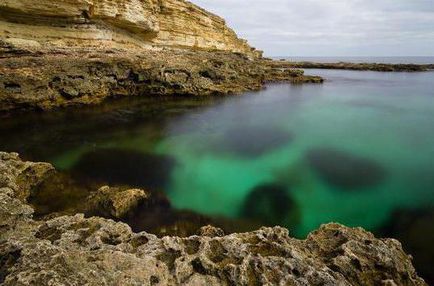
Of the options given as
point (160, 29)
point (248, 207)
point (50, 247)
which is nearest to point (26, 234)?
point (50, 247)

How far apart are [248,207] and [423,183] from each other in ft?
19.9

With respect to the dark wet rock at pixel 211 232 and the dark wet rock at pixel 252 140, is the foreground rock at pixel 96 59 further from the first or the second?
the dark wet rock at pixel 211 232

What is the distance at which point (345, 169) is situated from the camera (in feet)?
36.2

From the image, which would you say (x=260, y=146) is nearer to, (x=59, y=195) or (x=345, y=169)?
(x=345, y=169)

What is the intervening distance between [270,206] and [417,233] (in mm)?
3573

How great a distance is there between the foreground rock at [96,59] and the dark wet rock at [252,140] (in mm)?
11078

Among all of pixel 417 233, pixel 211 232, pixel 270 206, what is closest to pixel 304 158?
pixel 270 206

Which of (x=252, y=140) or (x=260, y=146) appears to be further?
(x=252, y=140)

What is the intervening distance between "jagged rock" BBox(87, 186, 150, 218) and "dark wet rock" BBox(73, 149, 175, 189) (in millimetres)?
1250

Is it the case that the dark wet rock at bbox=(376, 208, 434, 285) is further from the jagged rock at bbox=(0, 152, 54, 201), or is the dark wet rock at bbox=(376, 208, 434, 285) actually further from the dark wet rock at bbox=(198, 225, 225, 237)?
the jagged rock at bbox=(0, 152, 54, 201)

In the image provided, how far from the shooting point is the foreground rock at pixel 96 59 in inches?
728

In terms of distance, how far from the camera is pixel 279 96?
28.5m

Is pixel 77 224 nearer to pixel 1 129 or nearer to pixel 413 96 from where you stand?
pixel 1 129

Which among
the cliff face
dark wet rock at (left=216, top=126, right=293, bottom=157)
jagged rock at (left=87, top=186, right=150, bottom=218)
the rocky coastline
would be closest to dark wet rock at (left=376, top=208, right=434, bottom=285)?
the rocky coastline
